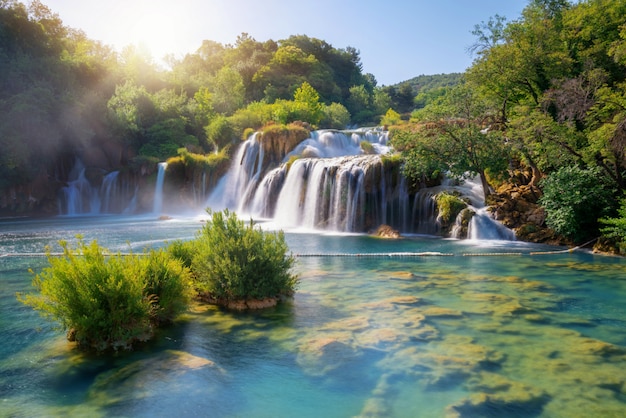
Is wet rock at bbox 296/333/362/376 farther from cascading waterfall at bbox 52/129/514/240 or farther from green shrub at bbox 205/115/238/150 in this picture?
green shrub at bbox 205/115/238/150

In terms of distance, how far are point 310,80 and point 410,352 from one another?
192ft

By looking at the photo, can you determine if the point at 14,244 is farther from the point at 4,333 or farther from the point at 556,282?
the point at 556,282

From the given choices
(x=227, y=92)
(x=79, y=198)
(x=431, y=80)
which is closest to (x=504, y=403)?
(x=79, y=198)

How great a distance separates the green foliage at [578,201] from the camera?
15.1 meters

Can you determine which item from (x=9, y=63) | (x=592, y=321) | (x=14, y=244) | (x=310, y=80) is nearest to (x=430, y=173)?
(x=592, y=321)

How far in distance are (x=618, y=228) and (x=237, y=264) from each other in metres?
12.3

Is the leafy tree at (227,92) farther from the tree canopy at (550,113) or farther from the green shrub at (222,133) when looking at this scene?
the tree canopy at (550,113)

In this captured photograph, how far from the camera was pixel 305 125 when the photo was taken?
35656mm

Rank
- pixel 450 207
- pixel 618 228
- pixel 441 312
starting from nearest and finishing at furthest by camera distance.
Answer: pixel 441 312 < pixel 618 228 < pixel 450 207

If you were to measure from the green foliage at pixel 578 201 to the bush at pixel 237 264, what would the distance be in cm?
1141

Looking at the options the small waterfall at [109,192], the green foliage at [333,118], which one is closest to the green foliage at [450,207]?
the small waterfall at [109,192]

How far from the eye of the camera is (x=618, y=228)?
1388cm

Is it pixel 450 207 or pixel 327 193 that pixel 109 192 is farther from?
pixel 450 207

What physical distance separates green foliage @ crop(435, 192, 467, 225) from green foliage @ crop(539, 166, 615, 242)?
3819 mm
